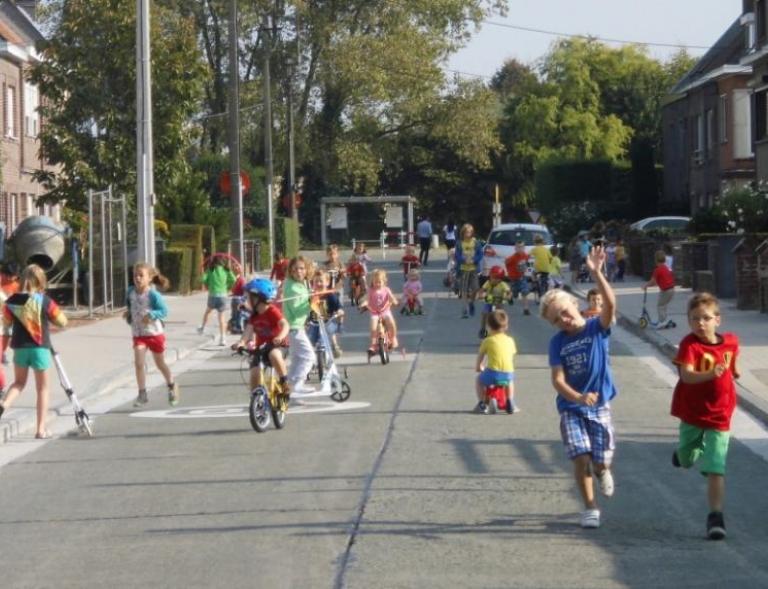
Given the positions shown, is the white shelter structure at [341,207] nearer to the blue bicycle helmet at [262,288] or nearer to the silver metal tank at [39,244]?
the silver metal tank at [39,244]

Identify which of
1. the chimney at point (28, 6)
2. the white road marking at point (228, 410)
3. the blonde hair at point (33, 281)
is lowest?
the white road marking at point (228, 410)

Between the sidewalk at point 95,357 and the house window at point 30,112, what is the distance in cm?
1324

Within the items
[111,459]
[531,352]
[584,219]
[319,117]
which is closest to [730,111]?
[584,219]

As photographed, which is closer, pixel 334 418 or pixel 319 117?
pixel 334 418

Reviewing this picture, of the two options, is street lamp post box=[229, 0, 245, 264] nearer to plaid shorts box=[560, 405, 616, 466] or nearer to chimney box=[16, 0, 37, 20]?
chimney box=[16, 0, 37, 20]

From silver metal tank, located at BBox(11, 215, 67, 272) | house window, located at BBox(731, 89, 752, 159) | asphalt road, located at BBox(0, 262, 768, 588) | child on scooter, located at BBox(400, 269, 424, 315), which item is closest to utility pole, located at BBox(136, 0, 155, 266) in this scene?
child on scooter, located at BBox(400, 269, 424, 315)

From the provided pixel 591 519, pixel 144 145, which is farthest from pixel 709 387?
pixel 144 145

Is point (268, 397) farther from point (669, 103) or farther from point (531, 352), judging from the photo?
point (669, 103)

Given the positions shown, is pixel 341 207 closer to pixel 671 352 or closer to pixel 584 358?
pixel 671 352

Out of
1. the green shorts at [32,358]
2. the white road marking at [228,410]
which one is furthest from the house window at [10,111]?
the green shorts at [32,358]

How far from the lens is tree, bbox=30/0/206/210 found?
34.5 m

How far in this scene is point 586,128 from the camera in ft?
271

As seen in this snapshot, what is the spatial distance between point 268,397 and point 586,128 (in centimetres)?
7041

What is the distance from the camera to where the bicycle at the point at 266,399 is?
45.3 ft
